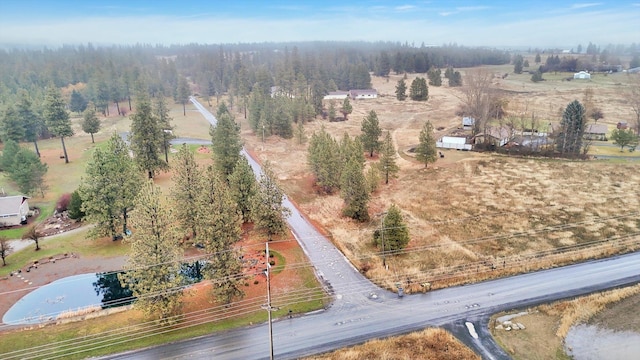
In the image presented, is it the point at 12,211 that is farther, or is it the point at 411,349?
the point at 12,211

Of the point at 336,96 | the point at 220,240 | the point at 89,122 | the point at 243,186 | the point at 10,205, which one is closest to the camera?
the point at 220,240

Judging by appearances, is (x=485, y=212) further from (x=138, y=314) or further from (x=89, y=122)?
(x=89, y=122)

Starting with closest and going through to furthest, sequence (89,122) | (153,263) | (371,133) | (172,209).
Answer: (153,263), (172,209), (371,133), (89,122)

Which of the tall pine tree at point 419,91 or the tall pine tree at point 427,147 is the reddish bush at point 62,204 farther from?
the tall pine tree at point 419,91

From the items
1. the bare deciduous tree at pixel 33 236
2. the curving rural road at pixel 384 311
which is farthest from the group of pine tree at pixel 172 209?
the bare deciduous tree at pixel 33 236

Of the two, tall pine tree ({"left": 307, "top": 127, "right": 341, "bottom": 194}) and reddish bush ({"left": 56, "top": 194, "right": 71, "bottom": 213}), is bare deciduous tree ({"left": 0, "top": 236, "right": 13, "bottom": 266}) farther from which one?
tall pine tree ({"left": 307, "top": 127, "right": 341, "bottom": 194})

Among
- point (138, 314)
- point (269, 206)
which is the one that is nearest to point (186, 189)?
point (269, 206)
